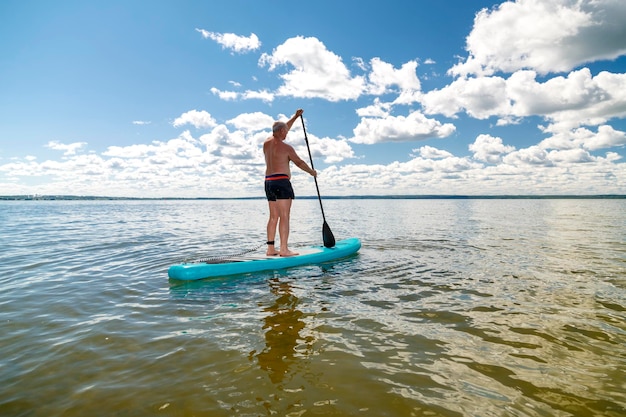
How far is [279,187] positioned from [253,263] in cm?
198

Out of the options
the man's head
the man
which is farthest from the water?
the man's head

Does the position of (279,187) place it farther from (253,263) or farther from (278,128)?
(253,263)

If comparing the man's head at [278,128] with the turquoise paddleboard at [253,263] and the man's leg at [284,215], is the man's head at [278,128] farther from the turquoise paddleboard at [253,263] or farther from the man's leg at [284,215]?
the turquoise paddleboard at [253,263]

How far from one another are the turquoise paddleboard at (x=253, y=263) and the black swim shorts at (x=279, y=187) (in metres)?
1.57

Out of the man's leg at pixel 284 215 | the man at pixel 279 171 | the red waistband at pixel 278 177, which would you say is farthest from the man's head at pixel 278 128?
the man's leg at pixel 284 215

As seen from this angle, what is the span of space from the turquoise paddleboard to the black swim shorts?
1571mm

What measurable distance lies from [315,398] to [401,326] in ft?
6.43

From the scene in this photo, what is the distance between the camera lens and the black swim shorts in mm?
8055

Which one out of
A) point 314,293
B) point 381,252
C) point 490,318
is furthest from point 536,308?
point 381,252

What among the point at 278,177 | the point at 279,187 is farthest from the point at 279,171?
the point at 279,187

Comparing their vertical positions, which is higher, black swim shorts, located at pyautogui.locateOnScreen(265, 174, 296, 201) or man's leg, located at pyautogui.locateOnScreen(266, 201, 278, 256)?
black swim shorts, located at pyautogui.locateOnScreen(265, 174, 296, 201)

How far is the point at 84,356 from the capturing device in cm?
362

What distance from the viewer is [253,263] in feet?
25.3

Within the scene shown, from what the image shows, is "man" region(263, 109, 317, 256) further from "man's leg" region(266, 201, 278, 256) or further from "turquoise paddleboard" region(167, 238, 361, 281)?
"turquoise paddleboard" region(167, 238, 361, 281)
